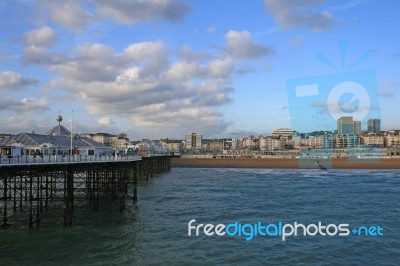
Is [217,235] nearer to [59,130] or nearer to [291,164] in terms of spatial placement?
[59,130]

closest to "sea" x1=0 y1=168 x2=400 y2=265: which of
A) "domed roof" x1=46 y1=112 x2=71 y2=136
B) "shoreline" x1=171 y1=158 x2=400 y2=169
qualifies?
"domed roof" x1=46 y1=112 x2=71 y2=136

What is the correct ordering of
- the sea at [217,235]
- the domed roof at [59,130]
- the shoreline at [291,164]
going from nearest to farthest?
the sea at [217,235]
the domed roof at [59,130]
the shoreline at [291,164]

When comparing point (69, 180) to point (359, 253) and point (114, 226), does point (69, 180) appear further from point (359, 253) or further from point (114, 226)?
point (359, 253)

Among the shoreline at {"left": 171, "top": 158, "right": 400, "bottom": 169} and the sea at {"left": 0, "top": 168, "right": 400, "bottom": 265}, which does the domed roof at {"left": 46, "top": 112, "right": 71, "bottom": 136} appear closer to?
the sea at {"left": 0, "top": 168, "right": 400, "bottom": 265}

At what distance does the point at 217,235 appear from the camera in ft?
84.3

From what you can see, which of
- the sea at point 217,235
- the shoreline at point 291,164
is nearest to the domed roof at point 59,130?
the sea at point 217,235

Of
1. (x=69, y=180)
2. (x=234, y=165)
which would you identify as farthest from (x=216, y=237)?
(x=234, y=165)

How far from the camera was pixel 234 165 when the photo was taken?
4788 inches

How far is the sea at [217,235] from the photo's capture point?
2088 centimetres

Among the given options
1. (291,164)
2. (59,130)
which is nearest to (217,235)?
(59,130)

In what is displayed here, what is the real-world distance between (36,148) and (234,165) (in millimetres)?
85197

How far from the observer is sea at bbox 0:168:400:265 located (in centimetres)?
2088

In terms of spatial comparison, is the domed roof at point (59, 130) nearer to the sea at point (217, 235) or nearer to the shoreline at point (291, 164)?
the sea at point (217, 235)

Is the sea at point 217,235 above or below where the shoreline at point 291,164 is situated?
below
